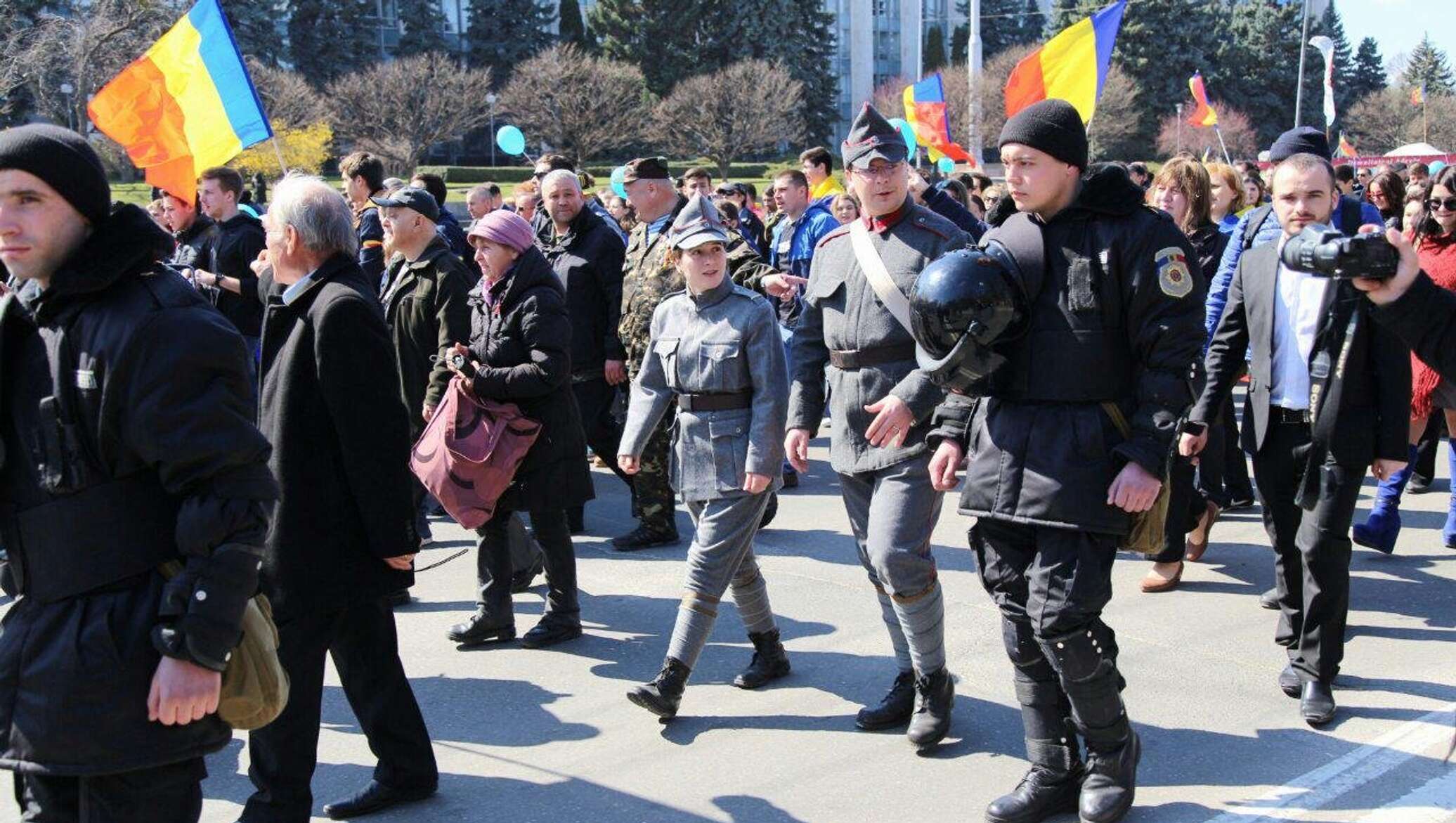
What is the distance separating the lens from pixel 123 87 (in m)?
8.57

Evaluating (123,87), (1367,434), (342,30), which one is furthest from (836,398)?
(342,30)

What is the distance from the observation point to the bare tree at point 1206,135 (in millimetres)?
62562

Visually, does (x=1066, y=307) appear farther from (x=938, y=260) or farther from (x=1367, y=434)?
(x=1367, y=434)

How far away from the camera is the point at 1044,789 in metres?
4.15

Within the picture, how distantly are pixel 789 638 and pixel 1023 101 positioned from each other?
5.93m

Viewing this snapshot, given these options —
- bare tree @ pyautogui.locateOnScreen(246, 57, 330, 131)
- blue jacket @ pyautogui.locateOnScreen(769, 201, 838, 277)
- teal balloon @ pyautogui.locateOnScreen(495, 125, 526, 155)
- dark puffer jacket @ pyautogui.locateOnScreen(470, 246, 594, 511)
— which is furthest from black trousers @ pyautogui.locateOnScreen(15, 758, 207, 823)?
bare tree @ pyautogui.locateOnScreen(246, 57, 330, 131)

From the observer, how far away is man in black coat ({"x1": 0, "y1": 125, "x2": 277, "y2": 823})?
9.26ft

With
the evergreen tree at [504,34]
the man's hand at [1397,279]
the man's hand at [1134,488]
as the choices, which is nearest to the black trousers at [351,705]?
the man's hand at [1134,488]

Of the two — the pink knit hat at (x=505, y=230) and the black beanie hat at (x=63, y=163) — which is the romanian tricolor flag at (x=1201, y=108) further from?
the black beanie hat at (x=63, y=163)

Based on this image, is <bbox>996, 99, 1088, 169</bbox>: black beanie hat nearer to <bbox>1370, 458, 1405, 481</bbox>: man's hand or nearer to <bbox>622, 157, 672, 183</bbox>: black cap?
<bbox>1370, 458, 1405, 481</bbox>: man's hand

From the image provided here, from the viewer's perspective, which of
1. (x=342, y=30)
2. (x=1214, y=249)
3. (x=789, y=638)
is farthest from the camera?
(x=342, y=30)

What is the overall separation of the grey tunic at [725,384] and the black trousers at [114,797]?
97.6 inches

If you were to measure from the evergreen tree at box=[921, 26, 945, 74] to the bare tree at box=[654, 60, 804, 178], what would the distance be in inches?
1173

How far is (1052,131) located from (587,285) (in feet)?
14.9
